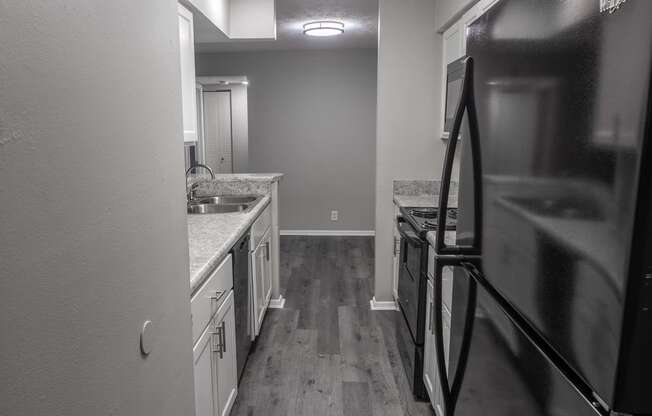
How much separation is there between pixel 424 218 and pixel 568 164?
2.03 m

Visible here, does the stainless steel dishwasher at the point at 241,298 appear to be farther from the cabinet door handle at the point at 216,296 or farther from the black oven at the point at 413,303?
the black oven at the point at 413,303

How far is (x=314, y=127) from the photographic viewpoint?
6.25 metres

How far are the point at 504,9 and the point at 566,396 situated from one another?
0.63 meters

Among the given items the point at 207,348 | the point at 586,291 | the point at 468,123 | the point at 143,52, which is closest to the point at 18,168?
the point at 143,52

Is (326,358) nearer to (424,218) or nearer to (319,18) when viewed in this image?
(424,218)

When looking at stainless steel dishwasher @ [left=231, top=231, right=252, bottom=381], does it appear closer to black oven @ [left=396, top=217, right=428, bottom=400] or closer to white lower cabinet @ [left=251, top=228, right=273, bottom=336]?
white lower cabinet @ [left=251, top=228, right=273, bottom=336]

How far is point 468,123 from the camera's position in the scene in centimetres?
96

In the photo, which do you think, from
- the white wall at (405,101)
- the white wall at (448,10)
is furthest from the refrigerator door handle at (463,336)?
the white wall at (405,101)

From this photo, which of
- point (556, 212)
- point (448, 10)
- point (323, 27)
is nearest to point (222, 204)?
point (448, 10)

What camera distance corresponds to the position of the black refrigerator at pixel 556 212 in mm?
487

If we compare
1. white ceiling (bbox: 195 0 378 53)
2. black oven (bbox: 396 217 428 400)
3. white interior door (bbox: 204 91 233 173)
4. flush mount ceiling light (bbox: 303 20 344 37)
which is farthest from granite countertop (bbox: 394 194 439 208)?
white interior door (bbox: 204 91 233 173)

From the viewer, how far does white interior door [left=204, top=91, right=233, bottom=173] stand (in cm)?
612

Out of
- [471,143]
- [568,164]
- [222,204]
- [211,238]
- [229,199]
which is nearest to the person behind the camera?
[568,164]

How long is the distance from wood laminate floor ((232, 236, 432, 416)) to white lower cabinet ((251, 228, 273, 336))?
171 millimetres
